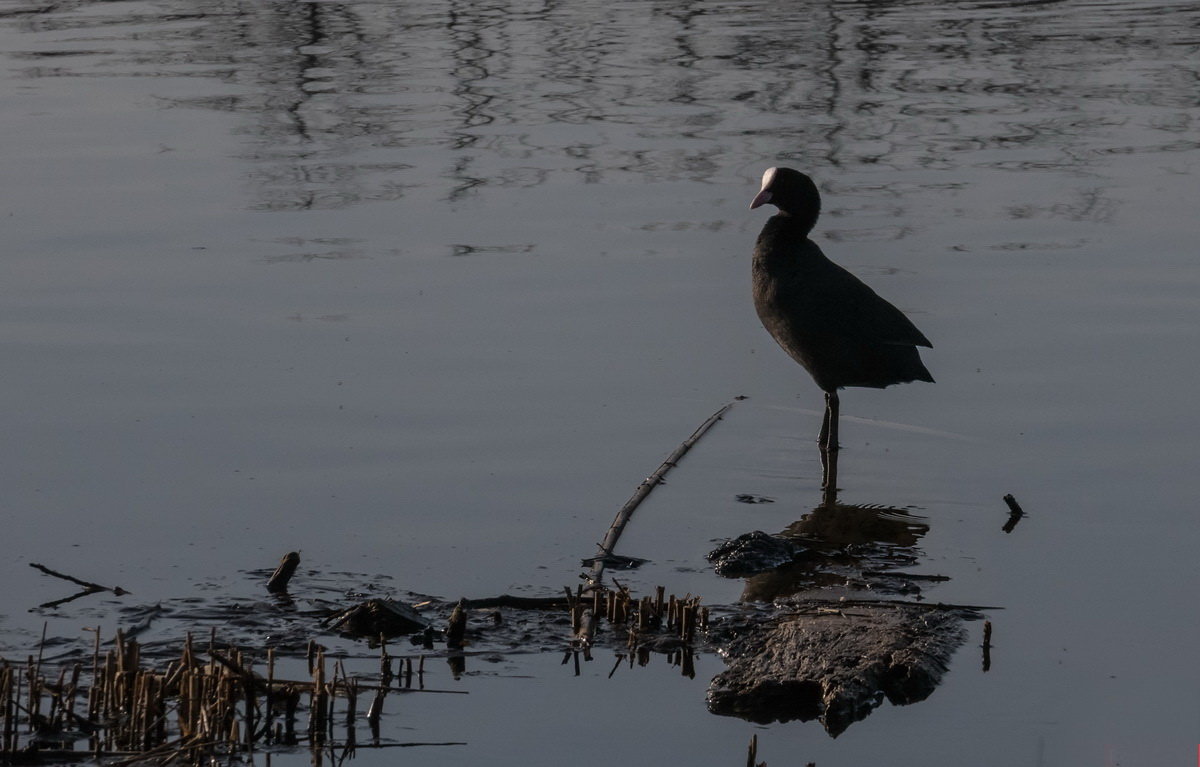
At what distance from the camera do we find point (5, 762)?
4.70 metres

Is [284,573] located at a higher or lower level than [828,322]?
lower

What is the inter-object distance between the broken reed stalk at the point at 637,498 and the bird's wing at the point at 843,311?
74 centimetres

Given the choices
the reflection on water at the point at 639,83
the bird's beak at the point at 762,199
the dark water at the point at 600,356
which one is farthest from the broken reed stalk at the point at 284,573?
the reflection on water at the point at 639,83

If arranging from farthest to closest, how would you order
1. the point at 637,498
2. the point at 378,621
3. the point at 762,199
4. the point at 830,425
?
1. the point at 762,199
2. the point at 830,425
3. the point at 637,498
4. the point at 378,621

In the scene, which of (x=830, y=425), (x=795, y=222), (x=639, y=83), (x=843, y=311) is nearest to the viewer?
(x=843, y=311)

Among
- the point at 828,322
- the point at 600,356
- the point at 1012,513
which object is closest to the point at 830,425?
the point at 828,322

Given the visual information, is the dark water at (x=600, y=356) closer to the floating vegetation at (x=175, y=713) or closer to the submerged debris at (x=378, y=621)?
the floating vegetation at (x=175, y=713)

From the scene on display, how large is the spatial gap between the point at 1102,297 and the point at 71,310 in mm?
6094

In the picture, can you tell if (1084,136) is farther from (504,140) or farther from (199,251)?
(199,251)

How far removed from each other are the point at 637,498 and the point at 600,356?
2259mm

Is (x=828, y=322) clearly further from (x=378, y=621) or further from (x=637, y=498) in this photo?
(x=378, y=621)

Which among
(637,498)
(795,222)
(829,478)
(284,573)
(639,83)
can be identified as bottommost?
(829,478)

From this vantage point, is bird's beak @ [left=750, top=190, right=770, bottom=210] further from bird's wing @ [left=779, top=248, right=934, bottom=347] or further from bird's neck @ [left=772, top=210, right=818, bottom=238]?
bird's wing @ [left=779, top=248, right=934, bottom=347]

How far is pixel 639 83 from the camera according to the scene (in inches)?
723
